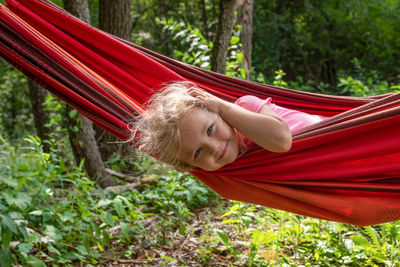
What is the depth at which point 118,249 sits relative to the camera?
255 centimetres

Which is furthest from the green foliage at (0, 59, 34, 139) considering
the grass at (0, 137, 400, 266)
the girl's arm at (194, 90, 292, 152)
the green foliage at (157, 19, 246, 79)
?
the girl's arm at (194, 90, 292, 152)

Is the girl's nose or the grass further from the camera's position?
the grass

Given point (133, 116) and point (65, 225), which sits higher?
point (133, 116)

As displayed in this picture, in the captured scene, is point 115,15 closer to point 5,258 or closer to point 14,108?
point 5,258

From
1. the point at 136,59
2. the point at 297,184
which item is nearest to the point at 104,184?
the point at 136,59

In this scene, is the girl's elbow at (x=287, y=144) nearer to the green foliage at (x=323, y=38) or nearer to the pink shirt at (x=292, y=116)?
the pink shirt at (x=292, y=116)

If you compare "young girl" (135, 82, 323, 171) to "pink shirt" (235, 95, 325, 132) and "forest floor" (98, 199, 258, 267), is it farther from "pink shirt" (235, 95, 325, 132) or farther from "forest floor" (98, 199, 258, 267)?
"forest floor" (98, 199, 258, 267)

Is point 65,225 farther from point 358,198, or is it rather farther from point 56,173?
point 358,198

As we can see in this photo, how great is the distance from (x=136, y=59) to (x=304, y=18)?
7.68 meters

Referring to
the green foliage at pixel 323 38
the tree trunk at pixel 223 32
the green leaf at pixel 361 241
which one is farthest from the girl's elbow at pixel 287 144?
the green foliage at pixel 323 38

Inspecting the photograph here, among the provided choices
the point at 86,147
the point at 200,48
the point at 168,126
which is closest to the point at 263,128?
the point at 168,126

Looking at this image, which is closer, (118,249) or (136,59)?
(136,59)

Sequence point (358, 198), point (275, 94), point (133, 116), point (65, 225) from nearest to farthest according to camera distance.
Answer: point (358, 198)
point (133, 116)
point (275, 94)
point (65, 225)

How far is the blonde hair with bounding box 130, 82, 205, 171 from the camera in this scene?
1.40 meters
